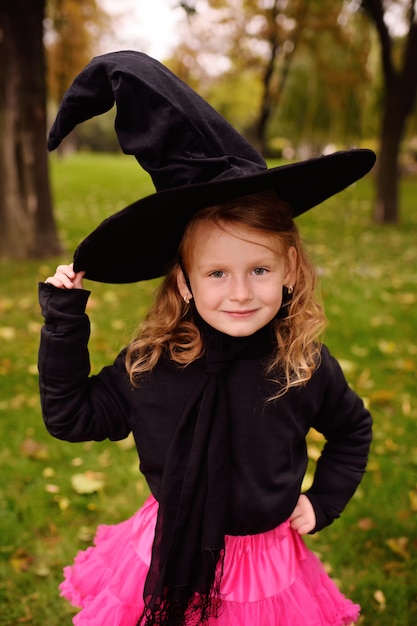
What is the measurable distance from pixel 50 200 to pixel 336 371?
5.84 meters

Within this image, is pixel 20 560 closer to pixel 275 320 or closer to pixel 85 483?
pixel 85 483

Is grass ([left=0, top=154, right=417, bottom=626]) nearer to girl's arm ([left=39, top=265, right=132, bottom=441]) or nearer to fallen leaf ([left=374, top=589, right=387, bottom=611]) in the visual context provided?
fallen leaf ([left=374, top=589, right=387, bottom=611])

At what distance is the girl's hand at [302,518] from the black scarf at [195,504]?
12.4 inches

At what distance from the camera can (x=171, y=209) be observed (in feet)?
4.66

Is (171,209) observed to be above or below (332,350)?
above

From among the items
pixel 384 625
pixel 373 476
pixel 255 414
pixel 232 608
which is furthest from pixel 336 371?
pixel 373 476

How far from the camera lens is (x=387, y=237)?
9.77 m

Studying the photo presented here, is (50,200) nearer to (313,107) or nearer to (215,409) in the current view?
(215,409)

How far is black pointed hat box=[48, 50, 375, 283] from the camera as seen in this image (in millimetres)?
1349

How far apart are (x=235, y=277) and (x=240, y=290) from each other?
1.7 inches

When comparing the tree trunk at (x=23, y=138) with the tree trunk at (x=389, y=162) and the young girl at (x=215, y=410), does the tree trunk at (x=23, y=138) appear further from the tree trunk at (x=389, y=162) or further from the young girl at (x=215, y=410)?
the tree trunk at (x=389, y=162)

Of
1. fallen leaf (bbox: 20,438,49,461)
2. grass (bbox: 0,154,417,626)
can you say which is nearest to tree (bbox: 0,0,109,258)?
grass (bbox: 0,154,417,626)

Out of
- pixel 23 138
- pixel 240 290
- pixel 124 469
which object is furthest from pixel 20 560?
pixel 23 138

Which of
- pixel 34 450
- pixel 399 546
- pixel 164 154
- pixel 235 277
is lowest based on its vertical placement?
pixel 399 546
